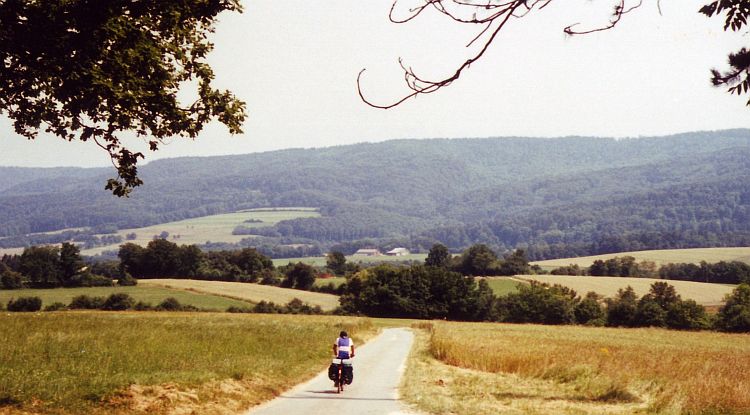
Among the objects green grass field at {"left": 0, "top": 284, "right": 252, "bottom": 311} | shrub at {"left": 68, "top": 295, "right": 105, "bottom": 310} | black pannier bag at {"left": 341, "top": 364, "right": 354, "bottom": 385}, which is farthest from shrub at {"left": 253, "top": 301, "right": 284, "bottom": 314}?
black pannier bag at {"left": 341, "top": 364, "right": 354, "bottom": 385}

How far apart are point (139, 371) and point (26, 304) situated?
223ft

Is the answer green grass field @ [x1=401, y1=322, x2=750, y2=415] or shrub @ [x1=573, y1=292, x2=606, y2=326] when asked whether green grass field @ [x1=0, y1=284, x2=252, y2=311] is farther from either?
green grass field @ [x1=401, y1=322, x2=750, y2=415]

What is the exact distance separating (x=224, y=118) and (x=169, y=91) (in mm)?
1373

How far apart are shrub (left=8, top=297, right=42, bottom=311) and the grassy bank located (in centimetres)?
5329

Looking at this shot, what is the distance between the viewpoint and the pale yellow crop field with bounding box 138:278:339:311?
98875 millimetres

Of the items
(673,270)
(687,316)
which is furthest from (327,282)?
(673,270)

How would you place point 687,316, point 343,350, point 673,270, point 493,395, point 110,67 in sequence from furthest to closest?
point 673,270 → point 687,316 → point 343,350 → point 493,395 → point 110,67

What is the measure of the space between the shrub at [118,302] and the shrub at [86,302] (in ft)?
2.94

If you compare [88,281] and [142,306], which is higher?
[88,281]

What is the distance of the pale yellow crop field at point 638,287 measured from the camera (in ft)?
349

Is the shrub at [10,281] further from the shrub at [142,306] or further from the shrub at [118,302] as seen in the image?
the shrub at [142,306]

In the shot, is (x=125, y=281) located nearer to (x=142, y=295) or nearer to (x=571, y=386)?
(x=142, y=295)

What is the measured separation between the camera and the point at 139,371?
53.9ft

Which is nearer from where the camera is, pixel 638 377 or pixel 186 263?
pixel 638 377
